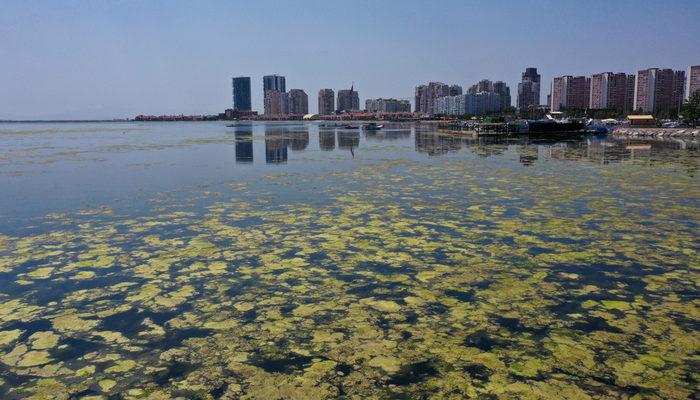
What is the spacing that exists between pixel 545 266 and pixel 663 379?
10.4 ft

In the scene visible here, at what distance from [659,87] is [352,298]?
170695 mm

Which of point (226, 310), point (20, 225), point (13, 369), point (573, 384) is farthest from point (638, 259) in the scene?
point (20, 225)

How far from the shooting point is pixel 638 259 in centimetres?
761

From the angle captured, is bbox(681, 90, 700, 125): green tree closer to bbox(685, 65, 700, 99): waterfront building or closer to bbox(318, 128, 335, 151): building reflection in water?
bbox(318, 128, 335, 151): building reflection in water

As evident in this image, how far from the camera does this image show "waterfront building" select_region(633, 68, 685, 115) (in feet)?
474

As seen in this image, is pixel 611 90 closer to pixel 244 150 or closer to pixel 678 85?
pixel 678 85

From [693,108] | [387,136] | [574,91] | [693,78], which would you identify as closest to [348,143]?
[387,136]

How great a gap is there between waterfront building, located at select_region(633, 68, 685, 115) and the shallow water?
159 m

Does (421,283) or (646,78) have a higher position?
(646,78)

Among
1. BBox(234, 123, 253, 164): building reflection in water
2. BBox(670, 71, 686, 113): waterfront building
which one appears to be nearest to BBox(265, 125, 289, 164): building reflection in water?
BBox(234, 123, 253, 164): building reflection in water

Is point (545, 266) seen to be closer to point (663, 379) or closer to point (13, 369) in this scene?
point (663, 379)

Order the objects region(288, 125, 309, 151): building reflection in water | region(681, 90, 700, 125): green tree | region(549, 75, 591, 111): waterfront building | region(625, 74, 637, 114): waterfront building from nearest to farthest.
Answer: region(288, 125, 309, 151): building reflection in water, region(681, 90, 700, 125): green tree, region(625, 74, 637, 114): waterfront building, region(549, 75, 591, 111): waterfront building

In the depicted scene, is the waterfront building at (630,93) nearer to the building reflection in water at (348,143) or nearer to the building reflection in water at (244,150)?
the building reflection in water at (348,143)

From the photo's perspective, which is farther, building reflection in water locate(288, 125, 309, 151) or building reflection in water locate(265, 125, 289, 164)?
building reflection in water locate(288, 125, 309, 151)
